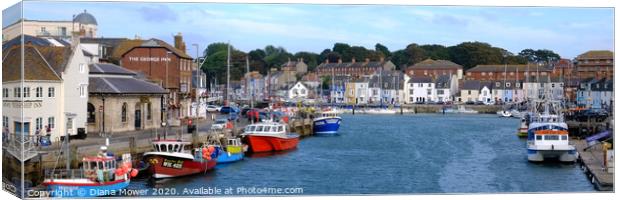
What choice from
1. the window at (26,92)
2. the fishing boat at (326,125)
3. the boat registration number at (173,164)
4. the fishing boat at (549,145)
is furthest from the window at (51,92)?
the fishing boat at (326,125)

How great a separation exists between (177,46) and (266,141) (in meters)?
6.71

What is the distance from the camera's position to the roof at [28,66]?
1426cm

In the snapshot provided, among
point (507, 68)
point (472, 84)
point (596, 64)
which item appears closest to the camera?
point (596, 64)

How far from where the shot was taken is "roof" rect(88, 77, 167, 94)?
18484 mm

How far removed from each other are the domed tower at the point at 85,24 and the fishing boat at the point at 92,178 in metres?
2.23

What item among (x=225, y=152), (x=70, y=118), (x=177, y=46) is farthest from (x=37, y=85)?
(x=225, y=152)

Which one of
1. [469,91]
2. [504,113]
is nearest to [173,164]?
[469,91]

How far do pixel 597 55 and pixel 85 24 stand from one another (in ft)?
29.8

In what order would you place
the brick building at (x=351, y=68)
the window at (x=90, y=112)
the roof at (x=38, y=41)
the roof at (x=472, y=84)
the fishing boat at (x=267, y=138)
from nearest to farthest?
the roof at (x=38, y=41)
the window at (x=90, y=112)
the roof at (x=472, y=84)
the fishing boat at (x=267, y=138)
the brick building at (x=351, y=68)

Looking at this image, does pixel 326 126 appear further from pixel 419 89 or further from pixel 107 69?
pixel 107 69

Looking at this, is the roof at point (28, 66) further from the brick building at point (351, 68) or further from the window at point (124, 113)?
the brick building at point (351, 68)

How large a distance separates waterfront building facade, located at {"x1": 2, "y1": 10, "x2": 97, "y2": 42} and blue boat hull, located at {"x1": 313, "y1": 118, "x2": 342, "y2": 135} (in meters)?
15.1

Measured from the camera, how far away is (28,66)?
15039 mm

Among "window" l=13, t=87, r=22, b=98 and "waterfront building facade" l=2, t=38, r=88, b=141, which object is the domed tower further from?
"window" l=13, t=87, r=22, b=98
